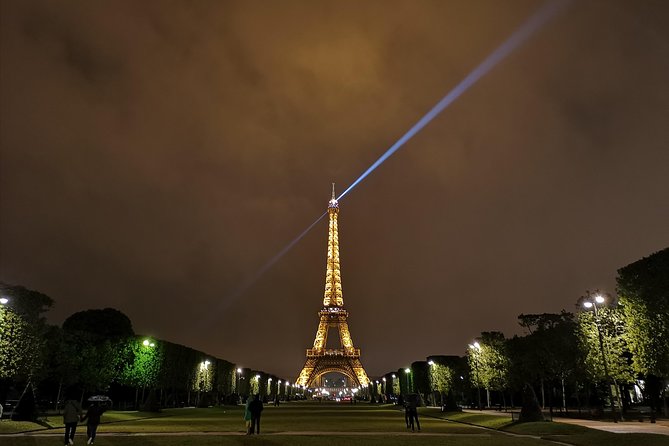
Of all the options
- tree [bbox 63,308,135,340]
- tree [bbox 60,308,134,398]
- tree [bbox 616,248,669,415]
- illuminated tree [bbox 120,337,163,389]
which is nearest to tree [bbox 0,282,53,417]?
tree [bbox 60,308,134,398]

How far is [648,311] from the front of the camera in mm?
34000

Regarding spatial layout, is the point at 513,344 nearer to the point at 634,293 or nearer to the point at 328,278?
the point at 634,293

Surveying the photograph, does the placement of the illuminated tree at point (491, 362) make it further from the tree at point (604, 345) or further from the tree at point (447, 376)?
the tree at point (604, 345)

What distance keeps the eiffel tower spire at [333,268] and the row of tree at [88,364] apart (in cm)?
3452

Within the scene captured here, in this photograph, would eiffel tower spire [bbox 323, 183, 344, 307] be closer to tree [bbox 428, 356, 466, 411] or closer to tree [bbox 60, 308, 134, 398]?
tree [bbox 428, 356, 466, 411]

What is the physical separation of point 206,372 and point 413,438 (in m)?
63.8

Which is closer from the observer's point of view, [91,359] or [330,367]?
[91,359]

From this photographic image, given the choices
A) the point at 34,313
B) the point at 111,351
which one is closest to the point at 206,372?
the point at 111,351

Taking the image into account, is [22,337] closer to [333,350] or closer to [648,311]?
[648,311]

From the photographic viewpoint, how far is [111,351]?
61.5 meters

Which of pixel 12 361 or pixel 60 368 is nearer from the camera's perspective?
pixel 12 361

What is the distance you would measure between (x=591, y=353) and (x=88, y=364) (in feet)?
158

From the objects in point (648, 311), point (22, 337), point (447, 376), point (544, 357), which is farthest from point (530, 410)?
point (447, 376)

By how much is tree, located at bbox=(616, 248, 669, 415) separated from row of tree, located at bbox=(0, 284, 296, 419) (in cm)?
3746
